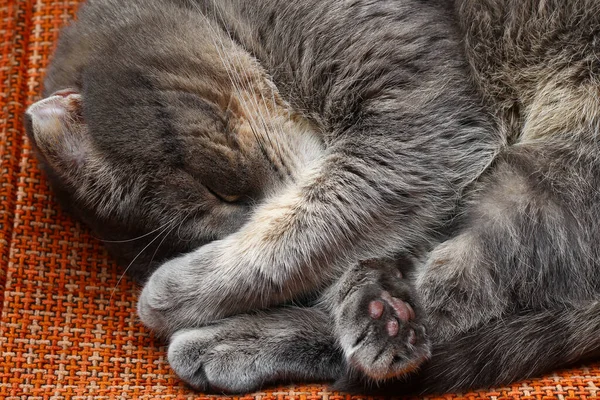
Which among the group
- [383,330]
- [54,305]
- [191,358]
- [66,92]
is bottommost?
[54,305]

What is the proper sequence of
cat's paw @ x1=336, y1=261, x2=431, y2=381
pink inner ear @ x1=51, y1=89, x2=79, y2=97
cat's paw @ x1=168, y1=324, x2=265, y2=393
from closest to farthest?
1. cat's paw @ x1=336, y1=261, x2=431, y2=381
2. cat's paw @ x1=168, y1=324, x2=265, y2=393
3. pink inner ear @ x1=51, y1=89, x2=79, y2=97

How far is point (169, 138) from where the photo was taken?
5.63 ft

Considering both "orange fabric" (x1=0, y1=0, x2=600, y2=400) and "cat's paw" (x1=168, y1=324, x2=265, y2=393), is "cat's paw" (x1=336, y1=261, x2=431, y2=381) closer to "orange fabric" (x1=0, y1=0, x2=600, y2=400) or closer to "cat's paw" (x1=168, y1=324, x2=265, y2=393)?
"orange fabric" (x1=0, y1=0, x2=600, y2=400)

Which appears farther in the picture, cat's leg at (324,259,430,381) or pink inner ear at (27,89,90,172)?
pink inner ear at (27,89,90,172)

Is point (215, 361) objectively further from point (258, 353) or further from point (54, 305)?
point (54, 305)

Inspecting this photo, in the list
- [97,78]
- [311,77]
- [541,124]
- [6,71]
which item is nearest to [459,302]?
[541,124]

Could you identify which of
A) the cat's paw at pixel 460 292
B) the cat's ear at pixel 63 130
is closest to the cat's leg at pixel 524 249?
the cat's paw at pixel 460 292

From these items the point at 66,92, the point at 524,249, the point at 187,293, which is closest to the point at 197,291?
the point at 187,293

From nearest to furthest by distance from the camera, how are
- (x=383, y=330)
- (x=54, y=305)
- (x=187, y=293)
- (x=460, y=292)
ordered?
(x=383, y=330)
(x=460, y=292)
(x=187, y=293)
(x=54, y=305)

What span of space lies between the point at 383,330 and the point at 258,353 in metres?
0.31

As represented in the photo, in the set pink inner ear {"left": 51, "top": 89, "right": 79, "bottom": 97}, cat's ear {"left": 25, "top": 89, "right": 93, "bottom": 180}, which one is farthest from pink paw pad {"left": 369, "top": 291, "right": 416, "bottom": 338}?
pink inner ear {"left": 51, "top": 89, "right": 79, "bottom": 97}

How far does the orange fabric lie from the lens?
1.72 meters

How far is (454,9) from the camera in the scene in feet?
6.03

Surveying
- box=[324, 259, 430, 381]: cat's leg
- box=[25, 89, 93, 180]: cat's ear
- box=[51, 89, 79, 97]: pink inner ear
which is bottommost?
box=[324, 259, 430, 381]: cat's leg
